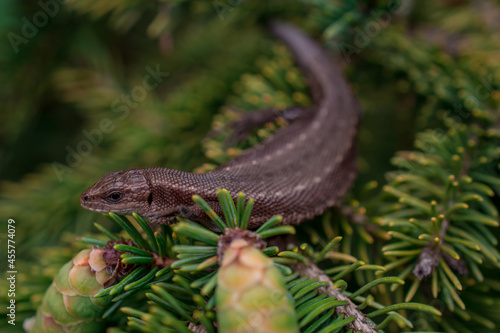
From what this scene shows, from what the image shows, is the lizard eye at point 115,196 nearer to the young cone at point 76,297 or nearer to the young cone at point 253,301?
the young cone at point 76,297

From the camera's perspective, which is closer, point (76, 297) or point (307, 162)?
point (76, 297)

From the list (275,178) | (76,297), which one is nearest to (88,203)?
(76,297)

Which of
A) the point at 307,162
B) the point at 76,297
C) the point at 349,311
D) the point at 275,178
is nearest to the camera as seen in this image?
the point at 76,297

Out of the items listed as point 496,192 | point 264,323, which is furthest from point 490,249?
point 264,323

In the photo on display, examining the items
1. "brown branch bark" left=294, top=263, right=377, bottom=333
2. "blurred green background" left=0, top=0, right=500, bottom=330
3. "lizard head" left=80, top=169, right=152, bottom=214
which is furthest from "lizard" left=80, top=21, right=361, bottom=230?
"brown branch bark" left=294, top=263, right=377, bottom=333

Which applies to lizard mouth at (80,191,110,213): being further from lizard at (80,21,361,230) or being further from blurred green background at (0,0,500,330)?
blurred green background at (0,0,500,330)

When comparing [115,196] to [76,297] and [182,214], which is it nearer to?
[182,214]
